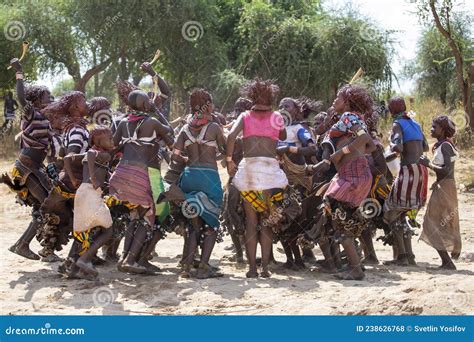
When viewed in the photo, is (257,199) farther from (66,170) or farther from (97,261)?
(97,261)

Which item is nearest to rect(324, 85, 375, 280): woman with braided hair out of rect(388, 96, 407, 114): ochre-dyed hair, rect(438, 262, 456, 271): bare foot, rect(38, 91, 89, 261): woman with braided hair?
rect(388, 96, 407, 114): ochre-dyed hair

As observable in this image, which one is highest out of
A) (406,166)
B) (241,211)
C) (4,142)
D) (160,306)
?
(4,142)

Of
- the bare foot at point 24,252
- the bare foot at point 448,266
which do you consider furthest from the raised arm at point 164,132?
the bare foot at point 448,266

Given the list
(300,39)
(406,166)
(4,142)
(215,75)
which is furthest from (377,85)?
(406,166)

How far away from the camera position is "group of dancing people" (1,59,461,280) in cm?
645

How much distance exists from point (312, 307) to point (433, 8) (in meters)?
11.4

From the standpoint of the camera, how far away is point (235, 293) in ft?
19.5

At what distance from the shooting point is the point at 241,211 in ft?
22.8

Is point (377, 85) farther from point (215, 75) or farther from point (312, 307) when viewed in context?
Result: point (312, 307)

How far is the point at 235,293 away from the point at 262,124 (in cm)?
155

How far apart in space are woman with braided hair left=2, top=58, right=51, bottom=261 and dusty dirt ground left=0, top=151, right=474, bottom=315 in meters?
0.39

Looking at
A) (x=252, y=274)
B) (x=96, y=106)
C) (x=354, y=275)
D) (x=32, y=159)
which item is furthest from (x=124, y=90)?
(x=354, y=275)

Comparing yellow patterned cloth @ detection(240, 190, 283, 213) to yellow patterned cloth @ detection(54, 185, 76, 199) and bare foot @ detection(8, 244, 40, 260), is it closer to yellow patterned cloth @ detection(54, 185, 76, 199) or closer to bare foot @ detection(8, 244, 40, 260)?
yellow patterned cloth @ detection(54, 185, 76, 199)

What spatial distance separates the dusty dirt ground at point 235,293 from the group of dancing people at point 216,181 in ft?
0.68
